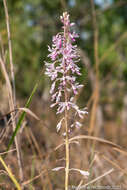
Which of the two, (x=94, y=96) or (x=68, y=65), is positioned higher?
(x=68, y=65)

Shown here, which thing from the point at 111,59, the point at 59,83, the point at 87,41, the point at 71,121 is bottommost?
the point at 71,121

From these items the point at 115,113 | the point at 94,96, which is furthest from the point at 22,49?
the point at 115,113

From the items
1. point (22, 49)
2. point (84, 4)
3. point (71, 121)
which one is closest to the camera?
point (71, 121)

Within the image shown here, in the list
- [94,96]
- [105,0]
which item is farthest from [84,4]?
[94,96]

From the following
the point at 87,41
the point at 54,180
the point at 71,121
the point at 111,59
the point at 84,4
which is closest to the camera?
the point at 71,121

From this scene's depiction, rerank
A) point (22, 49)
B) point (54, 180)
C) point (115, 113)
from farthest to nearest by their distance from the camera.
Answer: point (115, 113) < point (22, 49) < point (54, 180)

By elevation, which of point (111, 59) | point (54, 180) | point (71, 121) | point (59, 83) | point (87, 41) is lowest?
point (54, 180)

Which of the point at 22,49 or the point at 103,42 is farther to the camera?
the point at 103,42

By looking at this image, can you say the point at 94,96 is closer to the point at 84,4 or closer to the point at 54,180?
the point at 54,180

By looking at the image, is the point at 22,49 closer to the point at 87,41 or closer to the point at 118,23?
the point at 87,41
